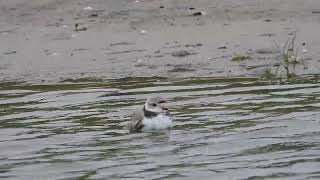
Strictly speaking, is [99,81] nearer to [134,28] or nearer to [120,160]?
[134,28]

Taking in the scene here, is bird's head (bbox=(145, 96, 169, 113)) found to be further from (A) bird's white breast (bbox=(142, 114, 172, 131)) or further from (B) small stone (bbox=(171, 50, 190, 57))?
(B) small stone (bbox=(171, 50, 190, 57))

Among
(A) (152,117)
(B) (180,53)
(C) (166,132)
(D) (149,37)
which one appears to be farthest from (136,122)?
(D) (149,37)

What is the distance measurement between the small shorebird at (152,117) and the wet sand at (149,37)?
282cm

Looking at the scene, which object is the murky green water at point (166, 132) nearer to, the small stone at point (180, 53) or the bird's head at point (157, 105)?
the bird's head at point (157, 105)

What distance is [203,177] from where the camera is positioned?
828 centimetres

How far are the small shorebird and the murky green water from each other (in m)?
0.10

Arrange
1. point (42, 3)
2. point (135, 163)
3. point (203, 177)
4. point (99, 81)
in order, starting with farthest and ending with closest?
1. point (42, 3)
2. point (99, 81)
3. point (135, 163)
4. point (203, 177)

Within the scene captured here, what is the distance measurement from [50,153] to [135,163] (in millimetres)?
976

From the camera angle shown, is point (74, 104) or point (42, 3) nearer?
point (74, 104)

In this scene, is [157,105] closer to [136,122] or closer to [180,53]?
[136,122]

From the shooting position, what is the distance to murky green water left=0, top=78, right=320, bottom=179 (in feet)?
28.3

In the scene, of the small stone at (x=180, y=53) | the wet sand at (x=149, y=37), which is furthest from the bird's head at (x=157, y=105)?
the small stone at (x=180, y=53)

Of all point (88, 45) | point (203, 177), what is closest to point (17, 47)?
point (88, 45)

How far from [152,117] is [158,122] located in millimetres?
117
